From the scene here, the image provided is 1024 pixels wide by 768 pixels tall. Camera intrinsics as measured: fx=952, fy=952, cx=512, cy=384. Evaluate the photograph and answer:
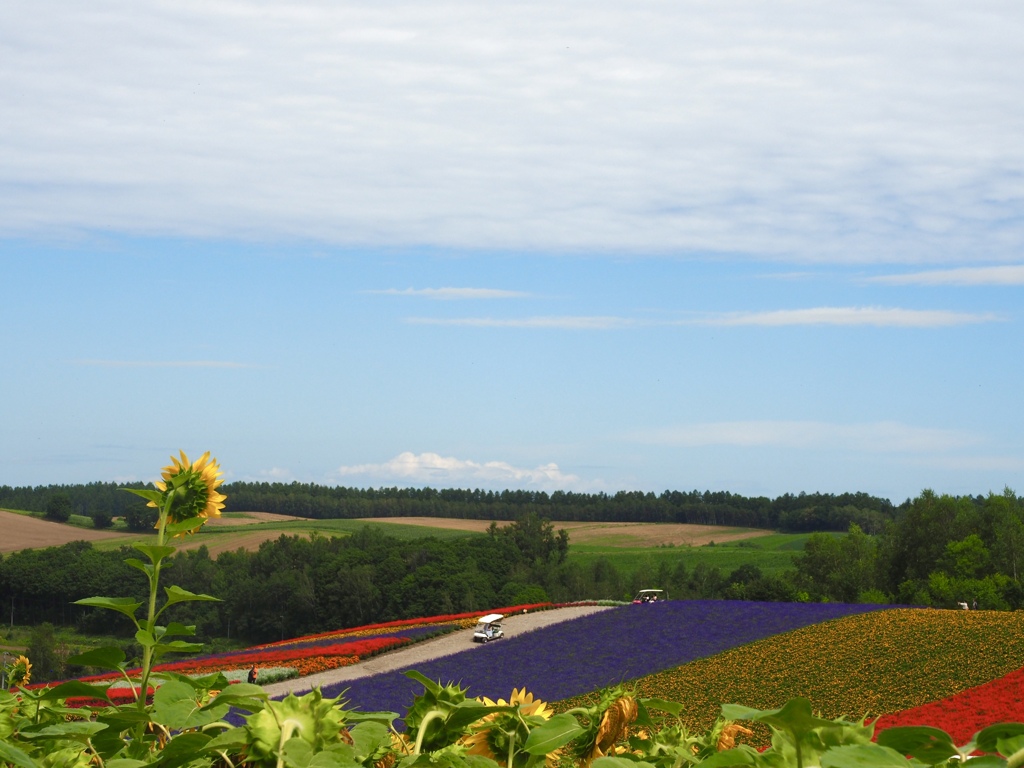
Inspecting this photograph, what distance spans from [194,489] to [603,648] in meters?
22.8

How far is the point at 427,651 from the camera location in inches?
1008

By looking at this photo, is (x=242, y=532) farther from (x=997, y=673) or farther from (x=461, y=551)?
(x=997, y=673)

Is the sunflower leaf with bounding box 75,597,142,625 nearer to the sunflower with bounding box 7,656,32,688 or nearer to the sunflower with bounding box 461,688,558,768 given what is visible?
the sunflower with bounding box 461,688,558,768

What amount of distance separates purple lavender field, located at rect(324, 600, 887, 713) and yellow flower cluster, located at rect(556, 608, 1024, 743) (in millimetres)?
853

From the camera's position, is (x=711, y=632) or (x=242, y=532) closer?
(x=711, y=632)

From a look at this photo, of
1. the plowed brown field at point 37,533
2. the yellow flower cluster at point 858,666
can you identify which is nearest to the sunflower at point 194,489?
the yellow flower cluster at point 858,666

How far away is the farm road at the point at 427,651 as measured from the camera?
2170 centimetres

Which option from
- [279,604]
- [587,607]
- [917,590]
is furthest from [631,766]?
[279,604]

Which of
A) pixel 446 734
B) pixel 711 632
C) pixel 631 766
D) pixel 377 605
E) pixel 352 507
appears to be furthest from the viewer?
pixel 352 507

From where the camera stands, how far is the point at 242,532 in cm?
8031

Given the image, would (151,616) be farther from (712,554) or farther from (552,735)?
(712,554)

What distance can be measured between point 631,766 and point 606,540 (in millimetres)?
84437

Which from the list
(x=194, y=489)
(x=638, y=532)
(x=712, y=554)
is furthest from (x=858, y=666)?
(x=638, y=532)

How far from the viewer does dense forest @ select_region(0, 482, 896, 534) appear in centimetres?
8794
